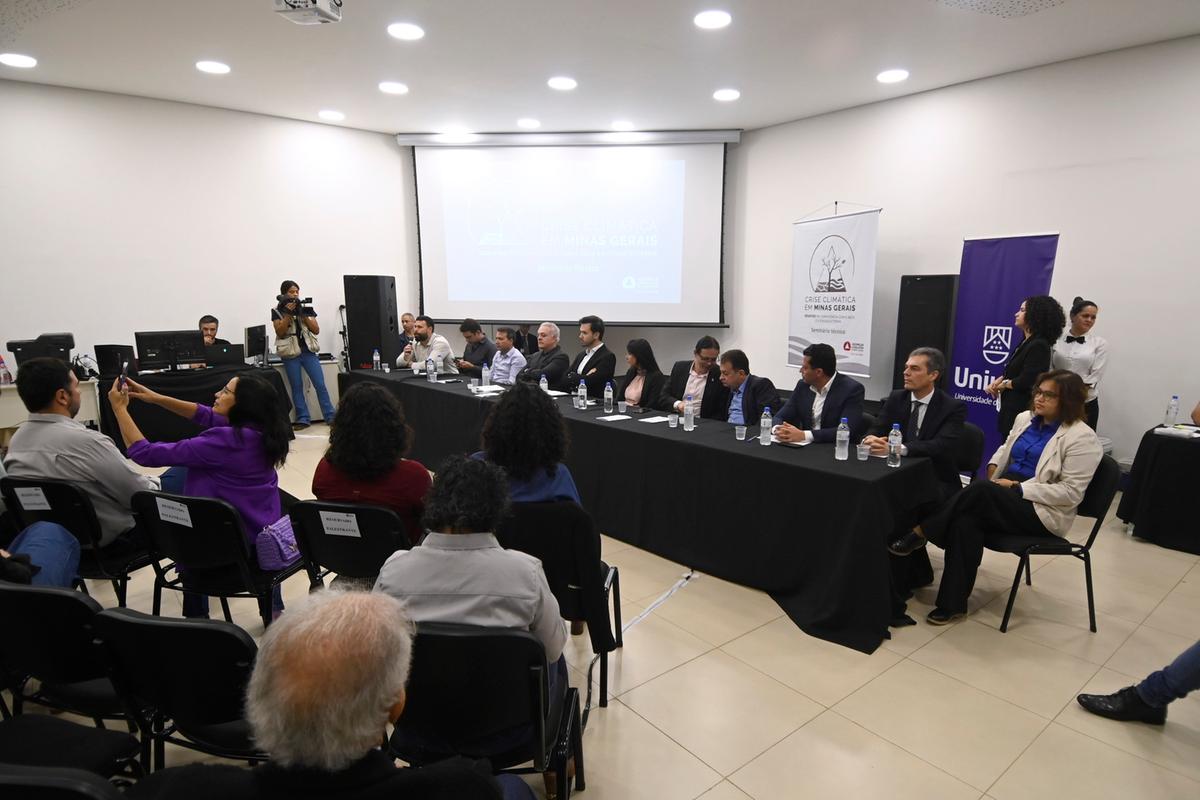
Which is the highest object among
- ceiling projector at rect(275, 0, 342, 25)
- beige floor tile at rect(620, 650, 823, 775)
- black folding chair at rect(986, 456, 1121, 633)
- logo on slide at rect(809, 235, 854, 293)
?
ceiling projector at rect(275, 0, 342, 25)

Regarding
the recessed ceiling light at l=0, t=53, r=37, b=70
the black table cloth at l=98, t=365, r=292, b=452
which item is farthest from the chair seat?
the recessed ceiling light at l=0, t=53, r=37, b=70

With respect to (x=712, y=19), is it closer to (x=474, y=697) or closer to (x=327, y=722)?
(x=474, y=697)

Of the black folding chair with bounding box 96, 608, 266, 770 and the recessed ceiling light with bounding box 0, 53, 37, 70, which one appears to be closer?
the black folding chair with bounding box 96, 608, 266, 770

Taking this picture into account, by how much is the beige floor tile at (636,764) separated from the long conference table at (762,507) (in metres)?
1.00

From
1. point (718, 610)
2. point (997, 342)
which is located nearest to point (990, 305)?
point (997, 342)

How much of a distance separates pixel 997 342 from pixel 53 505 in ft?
19.1

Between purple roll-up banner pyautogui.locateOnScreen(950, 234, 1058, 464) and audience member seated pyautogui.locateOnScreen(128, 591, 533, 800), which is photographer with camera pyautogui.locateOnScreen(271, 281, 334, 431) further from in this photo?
audience member seated pyautogui.locateOnScreen(128, 591, 533, 800)

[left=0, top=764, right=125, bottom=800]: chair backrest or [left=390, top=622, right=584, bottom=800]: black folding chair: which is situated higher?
[left=0, top=764, right=125, bottom=800]: chair backrest

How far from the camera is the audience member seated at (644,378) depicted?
15.4 ft

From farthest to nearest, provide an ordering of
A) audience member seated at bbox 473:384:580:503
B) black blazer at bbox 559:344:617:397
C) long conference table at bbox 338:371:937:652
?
black blazer at bbox 559:344:617:397
long conference table at bbox 338:371:937:652
audience member seated at bbox 473:384:580:503

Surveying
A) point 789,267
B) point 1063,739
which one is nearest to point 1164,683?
point 1063,739

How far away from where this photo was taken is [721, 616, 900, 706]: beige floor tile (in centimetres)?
240

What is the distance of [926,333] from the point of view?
5.32 m

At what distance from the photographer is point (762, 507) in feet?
9.86
